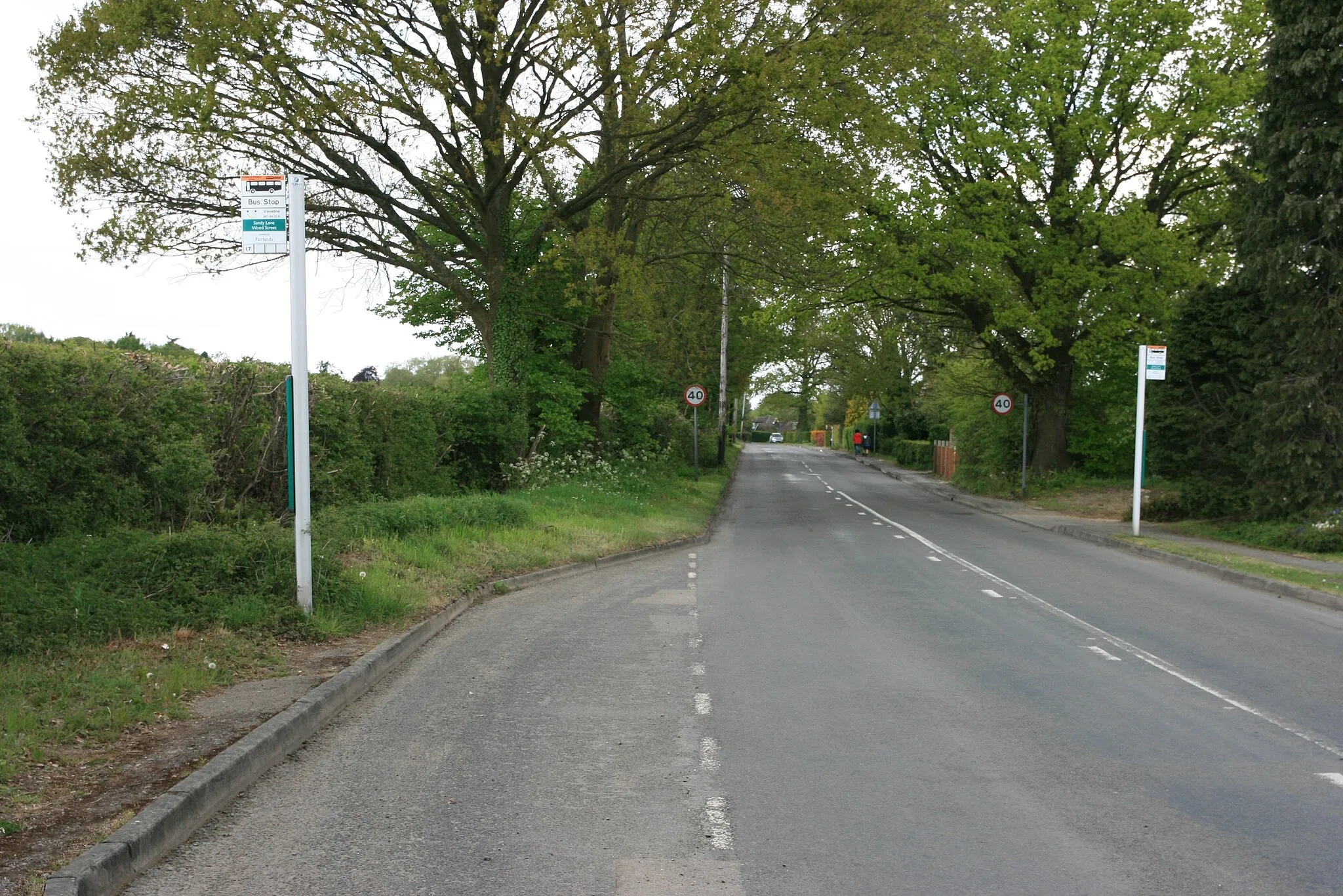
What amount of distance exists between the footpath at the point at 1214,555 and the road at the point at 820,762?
1.72 meters

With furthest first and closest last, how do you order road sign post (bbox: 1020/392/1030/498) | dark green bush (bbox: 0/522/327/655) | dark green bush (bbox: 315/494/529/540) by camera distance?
road sign post (bbox: 1020/392/1030/498), dark green bush (bbox: 315/494/529/540), dark green bush (bbox: 0/522/327/655)

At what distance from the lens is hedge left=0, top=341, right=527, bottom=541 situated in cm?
950

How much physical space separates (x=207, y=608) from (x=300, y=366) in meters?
2.13

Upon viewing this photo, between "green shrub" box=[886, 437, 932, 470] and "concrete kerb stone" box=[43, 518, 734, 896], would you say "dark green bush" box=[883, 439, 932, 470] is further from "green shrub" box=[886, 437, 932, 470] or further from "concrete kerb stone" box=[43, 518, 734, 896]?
"concrete kerb stone" box=[43, 518, 734, 896]

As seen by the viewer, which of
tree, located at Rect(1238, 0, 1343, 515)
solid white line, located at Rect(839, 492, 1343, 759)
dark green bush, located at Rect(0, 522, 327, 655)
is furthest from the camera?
tree, located at Rect(1238, 0, 1343, 515)

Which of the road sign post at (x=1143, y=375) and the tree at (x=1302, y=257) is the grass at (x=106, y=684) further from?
the tree at (x=1302, y=257)

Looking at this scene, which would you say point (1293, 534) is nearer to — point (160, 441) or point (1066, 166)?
point (1066, 166)

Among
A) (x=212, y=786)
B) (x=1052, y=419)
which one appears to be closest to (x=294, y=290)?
(x=212, y=786)

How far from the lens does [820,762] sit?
6102 mm

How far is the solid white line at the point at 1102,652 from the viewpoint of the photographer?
30.2ft

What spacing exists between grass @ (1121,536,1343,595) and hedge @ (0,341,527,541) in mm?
12535

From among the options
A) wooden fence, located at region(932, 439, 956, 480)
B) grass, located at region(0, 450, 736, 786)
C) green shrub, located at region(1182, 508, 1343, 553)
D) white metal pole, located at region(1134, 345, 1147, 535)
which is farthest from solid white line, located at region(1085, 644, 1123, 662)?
wooden fence, located at region(932, 439, 956, 480)

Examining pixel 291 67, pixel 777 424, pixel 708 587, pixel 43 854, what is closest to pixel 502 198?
pixel 291 67

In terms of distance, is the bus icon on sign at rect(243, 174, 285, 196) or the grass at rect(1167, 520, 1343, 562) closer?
the bus icon on sign at rect(243, 174, 285, 196)
